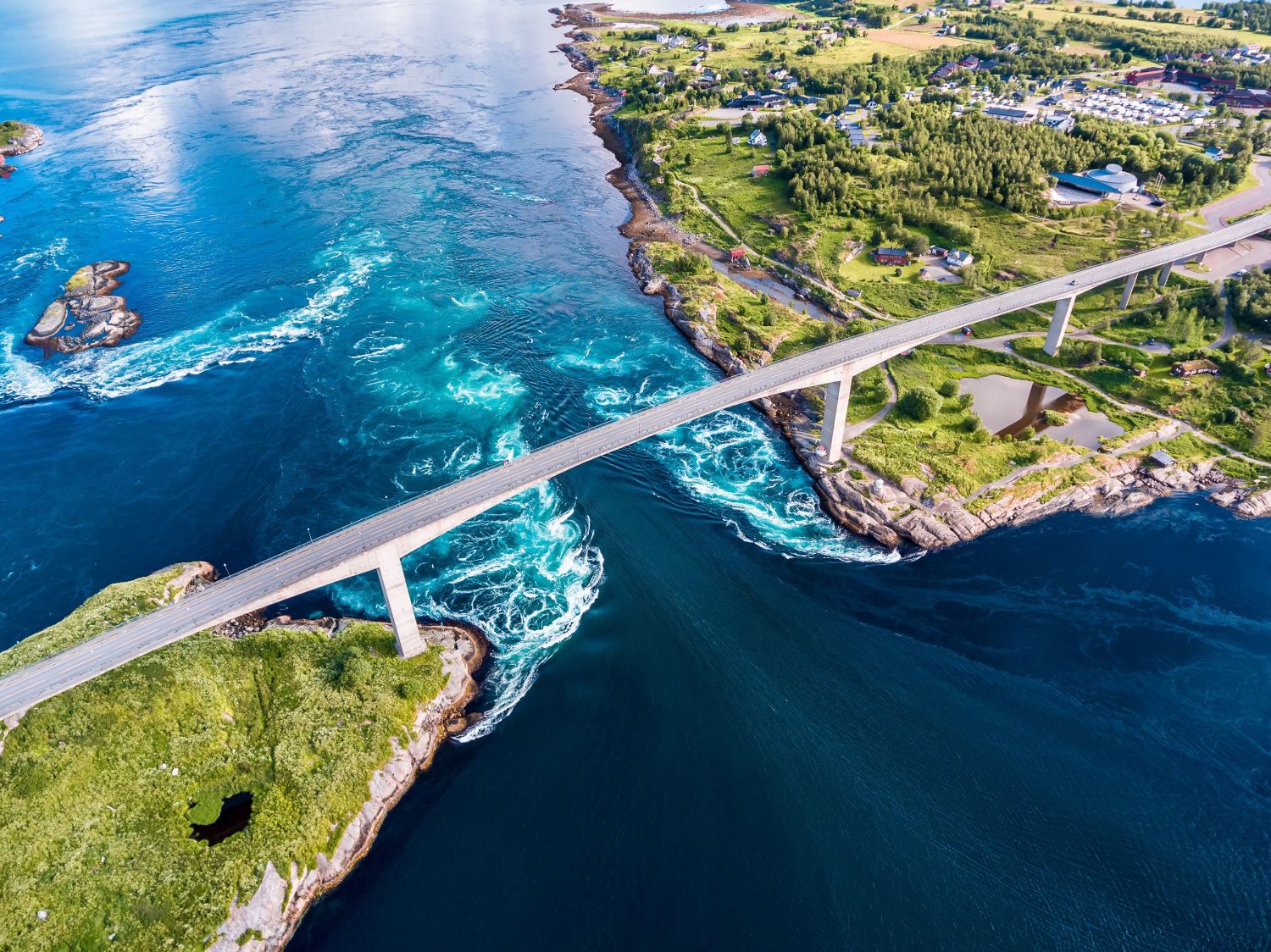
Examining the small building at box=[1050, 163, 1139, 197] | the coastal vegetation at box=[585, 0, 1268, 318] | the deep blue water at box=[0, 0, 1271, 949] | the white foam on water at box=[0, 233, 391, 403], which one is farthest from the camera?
the small building at box=[1050, 163, 1139, 197]

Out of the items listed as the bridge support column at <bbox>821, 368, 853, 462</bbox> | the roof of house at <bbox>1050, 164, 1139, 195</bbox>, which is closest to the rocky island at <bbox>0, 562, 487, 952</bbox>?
the bridge support column at <bbox>821, 368, 853, 462</bbox>

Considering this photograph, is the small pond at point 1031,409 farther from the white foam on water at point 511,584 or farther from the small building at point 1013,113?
the small building at point 1013,113

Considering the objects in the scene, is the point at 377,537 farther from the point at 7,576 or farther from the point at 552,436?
the point at 7,576

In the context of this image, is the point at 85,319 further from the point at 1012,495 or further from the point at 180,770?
the point at 1012,495

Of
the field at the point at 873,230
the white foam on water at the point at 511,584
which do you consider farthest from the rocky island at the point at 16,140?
the white foam on water at the point at 511,584

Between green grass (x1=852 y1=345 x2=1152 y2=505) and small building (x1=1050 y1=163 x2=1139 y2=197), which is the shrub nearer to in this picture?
green grass (x1=852 y1=345 x2=1152 y2=505)
